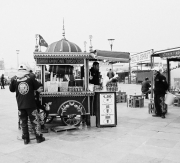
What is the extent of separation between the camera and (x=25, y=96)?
4.89m

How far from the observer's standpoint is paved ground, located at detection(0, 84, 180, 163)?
4.07 m

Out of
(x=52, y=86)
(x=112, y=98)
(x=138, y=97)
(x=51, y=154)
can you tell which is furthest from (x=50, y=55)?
(x=138, y=97)

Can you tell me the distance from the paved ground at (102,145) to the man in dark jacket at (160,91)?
38.7 inches

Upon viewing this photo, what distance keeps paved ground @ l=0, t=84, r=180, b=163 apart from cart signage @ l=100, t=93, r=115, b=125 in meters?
0.26

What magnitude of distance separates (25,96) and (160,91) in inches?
182

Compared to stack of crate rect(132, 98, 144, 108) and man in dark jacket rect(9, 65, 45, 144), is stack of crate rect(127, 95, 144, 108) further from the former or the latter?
man in dark jacket rect(9, 65, 45, 144)

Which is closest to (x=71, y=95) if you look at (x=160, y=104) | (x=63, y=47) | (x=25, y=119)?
(x=25, y=119)

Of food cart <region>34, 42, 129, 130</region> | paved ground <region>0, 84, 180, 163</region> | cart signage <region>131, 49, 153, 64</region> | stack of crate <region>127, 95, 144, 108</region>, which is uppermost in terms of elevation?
cart signage <region>131, 49, 153, 64</region>

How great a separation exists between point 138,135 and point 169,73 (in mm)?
7463

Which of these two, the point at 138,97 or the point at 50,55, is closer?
the point at 50,55

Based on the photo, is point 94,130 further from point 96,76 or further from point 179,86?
point 179,86

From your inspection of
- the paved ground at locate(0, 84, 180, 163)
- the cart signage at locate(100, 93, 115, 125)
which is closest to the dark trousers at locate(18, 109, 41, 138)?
the paved ground at locate(0, 84, 180, 163)

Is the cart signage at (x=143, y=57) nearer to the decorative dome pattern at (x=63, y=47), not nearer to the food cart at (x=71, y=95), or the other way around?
the decorative dome pattern at (x=63, y=47)

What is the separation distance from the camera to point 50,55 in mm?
5965
